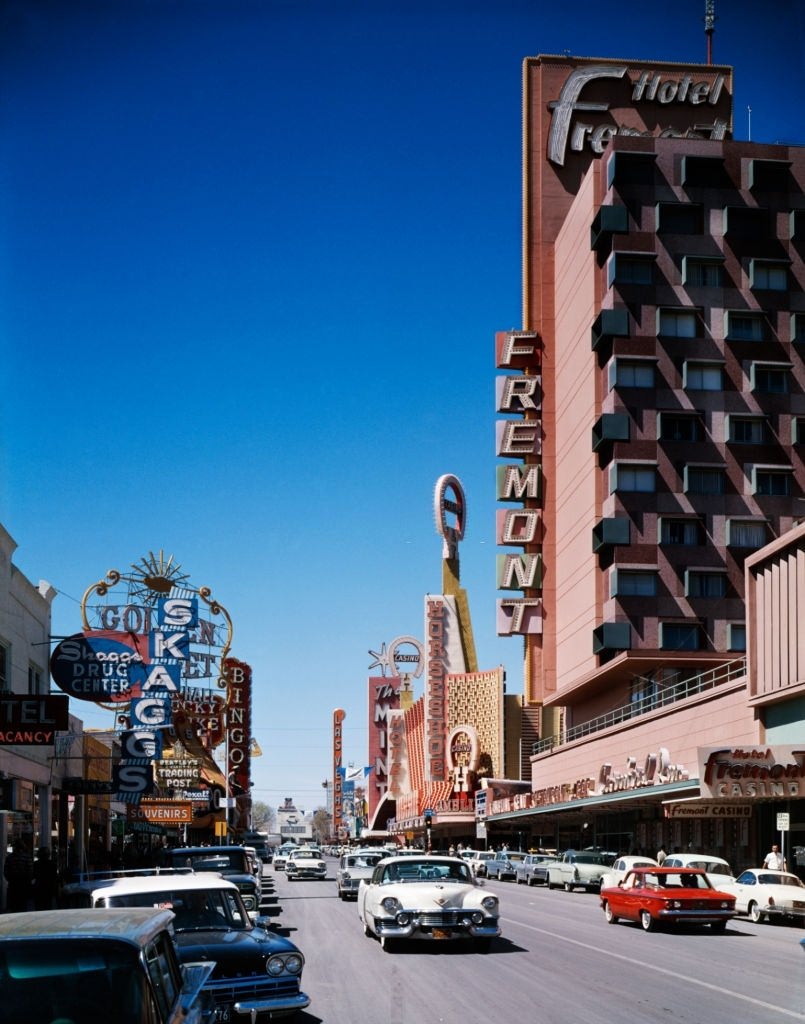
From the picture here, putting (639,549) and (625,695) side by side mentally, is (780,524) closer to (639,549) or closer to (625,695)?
(639,549)

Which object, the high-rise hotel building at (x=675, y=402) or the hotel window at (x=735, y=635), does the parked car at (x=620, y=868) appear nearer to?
the high-rise hotel building at (x=675, y=402)

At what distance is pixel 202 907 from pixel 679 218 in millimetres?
56785

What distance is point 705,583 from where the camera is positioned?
201 feet

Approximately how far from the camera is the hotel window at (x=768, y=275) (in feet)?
209

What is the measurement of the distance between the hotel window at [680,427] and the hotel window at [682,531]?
3.86 m

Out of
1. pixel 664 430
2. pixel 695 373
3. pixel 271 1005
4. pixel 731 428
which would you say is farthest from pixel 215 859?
pixel 695 373

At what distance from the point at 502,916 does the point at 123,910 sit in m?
21.8

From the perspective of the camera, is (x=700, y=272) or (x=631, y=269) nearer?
(x=631, y=269)

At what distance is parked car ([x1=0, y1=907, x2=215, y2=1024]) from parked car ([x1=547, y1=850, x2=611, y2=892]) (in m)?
37.9

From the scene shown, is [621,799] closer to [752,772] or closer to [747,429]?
[752,772]

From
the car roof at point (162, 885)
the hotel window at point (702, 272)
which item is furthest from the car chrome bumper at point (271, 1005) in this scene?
the hotel window at point (702, 272)

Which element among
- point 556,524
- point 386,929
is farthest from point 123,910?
point 556,524

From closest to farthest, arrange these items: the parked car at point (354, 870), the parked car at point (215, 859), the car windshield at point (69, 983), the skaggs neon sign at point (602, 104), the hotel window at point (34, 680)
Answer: the car windshield at point (69, 983) < the parked car at point (215, 859) < the hotel window at point (34, 680) < the parked car at point (354, 870) < the skaggs neon sign at point (602, 104)

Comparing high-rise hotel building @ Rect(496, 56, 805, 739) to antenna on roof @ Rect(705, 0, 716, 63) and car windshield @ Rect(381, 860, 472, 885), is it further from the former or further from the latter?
car windshield @ Rect(381, 860, 472, 885)
